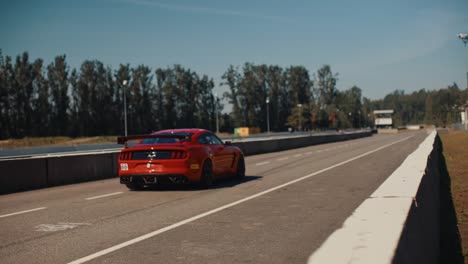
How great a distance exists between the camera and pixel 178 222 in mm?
7746

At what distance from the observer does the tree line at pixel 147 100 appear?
9050cm

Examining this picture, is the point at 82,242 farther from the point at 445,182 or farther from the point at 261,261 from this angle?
the point at 445,182

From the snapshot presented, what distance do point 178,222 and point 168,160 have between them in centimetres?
421

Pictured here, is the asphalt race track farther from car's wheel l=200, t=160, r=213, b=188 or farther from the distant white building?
the distant white building

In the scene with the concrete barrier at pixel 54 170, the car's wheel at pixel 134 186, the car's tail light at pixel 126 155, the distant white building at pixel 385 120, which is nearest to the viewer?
the car's tail light at pixel 126 155

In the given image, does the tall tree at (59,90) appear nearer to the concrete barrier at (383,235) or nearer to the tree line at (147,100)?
the tree line at (147,100)

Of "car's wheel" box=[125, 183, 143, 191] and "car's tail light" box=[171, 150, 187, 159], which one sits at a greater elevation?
"car's tail light" box=[171, 150, 187, 159]

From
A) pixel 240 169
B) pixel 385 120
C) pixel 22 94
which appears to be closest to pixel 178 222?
pixel 240 169

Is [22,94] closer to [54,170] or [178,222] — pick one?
[54,170]

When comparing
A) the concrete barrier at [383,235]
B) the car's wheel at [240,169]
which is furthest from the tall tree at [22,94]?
the concrete barrier at [383,235]

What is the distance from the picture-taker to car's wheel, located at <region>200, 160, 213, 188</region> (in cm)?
1246

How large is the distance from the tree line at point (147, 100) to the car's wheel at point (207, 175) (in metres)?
54.8

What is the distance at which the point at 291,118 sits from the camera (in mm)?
138125

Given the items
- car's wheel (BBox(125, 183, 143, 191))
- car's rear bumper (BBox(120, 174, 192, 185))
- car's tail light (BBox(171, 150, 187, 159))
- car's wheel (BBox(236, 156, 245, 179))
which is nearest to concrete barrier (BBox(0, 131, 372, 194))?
car's wheel (BBox(125, 183, 143, 191))
